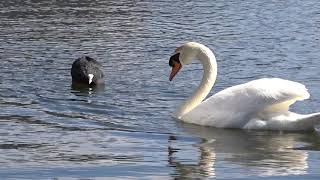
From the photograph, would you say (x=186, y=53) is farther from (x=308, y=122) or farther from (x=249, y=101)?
(x=308, y=122)

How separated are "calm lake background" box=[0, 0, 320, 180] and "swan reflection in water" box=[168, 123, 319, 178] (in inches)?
0.5

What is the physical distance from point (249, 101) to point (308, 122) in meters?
0.76

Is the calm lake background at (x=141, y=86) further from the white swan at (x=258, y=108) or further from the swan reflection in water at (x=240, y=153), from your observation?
the white swan at (x=258, y=108)

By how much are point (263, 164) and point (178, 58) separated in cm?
375

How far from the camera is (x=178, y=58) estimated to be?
13773 millimetres

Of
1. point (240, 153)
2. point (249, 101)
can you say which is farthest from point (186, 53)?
point (240, 153)

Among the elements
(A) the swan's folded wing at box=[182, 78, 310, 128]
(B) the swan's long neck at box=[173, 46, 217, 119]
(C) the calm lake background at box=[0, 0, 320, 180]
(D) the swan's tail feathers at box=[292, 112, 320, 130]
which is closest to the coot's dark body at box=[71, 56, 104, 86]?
(C) the calm lake background at box=[0, 0, 320, 180]

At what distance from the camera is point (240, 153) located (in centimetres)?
1105

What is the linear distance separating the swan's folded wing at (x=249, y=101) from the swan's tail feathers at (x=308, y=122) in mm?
242

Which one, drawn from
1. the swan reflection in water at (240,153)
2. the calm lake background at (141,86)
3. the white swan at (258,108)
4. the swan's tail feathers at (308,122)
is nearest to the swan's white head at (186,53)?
the calm lake background at (141,86)

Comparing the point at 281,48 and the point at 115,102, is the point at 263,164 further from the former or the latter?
the point at 281,48

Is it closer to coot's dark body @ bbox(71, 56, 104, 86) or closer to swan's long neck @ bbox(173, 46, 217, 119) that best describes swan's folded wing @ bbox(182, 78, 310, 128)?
swan's long neck @ bbox(173, 46, 217, 119)

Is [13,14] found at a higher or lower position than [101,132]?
higher

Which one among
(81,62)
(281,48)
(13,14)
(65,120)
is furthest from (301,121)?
(13,14)
